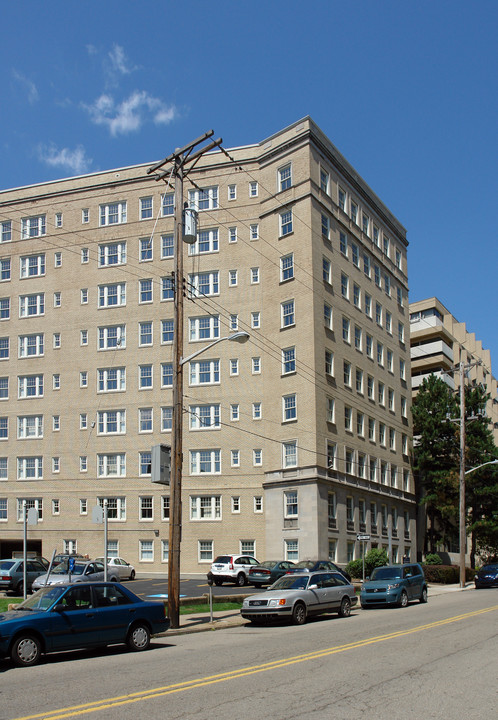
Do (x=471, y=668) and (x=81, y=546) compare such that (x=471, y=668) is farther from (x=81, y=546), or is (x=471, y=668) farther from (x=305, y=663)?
(x=81, y=546)

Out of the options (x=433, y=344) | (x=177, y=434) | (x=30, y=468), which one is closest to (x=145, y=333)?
(x=30, y=468)

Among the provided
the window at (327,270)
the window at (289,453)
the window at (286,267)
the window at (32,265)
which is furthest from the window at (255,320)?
the window at (32,265)

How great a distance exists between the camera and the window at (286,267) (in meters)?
48.6

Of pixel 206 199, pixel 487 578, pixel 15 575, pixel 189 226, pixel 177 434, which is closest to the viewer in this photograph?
pixel 177 434

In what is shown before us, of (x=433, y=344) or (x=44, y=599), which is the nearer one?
(x=44, y=599)

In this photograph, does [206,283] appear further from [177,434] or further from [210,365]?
[177,434]

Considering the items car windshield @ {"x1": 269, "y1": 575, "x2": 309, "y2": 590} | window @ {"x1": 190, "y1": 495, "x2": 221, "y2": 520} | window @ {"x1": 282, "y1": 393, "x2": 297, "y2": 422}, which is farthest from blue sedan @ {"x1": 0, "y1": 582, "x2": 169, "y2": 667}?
window @ {"x1": 190, "y1": 495, "x2": 221, "y2": 520}

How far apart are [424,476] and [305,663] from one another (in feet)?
166

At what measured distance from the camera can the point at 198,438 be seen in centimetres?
4938

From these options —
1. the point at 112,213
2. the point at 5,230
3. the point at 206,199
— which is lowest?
the point at 5,230

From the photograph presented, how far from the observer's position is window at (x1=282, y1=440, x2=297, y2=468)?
46062 mm

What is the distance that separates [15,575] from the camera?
96.1ft

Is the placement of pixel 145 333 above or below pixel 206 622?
above

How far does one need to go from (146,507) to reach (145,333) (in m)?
12.3
